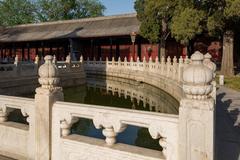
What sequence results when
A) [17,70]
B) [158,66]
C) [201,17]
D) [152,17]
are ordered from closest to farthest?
[17,70] < [201,17] < [158,66] < [152,17]

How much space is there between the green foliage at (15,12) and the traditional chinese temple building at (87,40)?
18.0 metres

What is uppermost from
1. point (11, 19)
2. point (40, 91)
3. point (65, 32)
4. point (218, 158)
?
point (11, 19)

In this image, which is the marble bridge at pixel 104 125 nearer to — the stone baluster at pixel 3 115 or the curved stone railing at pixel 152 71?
the stone baluster at pixel 3 115

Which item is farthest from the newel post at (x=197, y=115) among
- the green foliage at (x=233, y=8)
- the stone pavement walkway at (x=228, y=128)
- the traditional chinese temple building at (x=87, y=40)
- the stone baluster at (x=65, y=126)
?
the traditional chinese temple building at (x=87, y=40)

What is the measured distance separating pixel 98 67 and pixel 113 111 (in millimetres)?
24431

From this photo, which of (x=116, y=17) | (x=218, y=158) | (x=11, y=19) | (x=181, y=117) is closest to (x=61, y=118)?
(x=181, y=117)

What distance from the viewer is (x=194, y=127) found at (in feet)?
10.7

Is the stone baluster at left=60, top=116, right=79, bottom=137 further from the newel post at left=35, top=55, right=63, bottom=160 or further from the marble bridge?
the newel post at left=35, top=55, right=63, bottom=160

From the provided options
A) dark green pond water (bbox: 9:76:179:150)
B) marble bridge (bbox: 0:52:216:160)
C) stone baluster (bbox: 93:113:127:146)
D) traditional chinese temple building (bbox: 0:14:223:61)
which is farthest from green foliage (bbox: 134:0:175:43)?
stone baluster (bbox: 93:113:127:146)

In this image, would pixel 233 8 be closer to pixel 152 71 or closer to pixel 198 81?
pixel 152 71

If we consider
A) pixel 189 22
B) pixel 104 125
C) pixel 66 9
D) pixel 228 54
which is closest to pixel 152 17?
pixel 189 22

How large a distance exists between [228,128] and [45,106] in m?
3.70

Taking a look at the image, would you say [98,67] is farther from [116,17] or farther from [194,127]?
[194,127]

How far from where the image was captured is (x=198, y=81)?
126 inches
